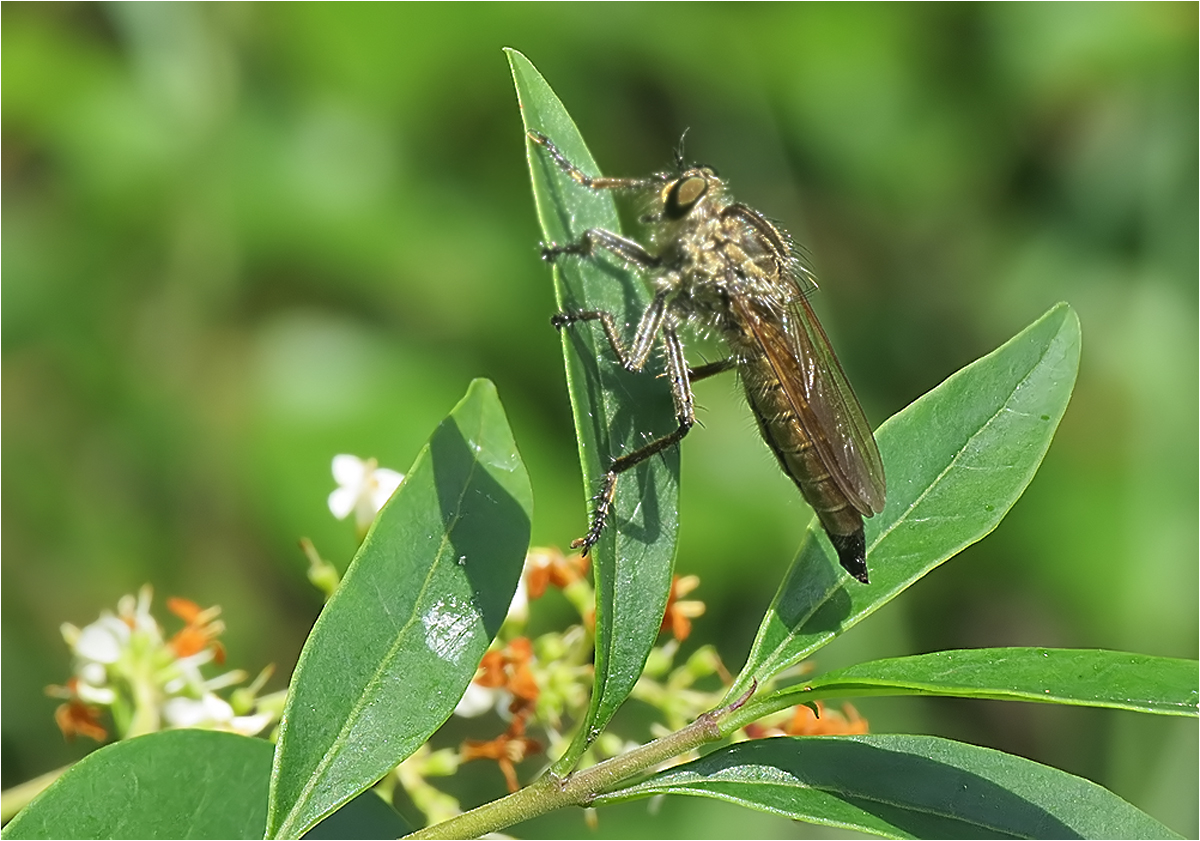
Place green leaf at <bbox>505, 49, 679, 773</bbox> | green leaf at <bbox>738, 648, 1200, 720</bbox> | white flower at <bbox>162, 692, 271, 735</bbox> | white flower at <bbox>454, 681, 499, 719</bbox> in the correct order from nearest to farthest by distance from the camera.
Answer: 1. green leaf at <bbox>738, 648, 1200, 720</bbox>
2. green leaf at <bbox>505, 49, 679, 773</bbox>
3. white flower at <bbox>162, 692, 271, 735</bbox>
4. white flower at <bbox>454, 681, 499, 719</bbox>

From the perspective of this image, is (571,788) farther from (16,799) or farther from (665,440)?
(16,799)

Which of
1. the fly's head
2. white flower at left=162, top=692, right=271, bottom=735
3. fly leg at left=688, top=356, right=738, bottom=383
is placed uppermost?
the fly's head

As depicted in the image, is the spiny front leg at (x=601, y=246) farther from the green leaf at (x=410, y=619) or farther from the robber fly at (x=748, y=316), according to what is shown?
the green leaf at (x=410, y=619)

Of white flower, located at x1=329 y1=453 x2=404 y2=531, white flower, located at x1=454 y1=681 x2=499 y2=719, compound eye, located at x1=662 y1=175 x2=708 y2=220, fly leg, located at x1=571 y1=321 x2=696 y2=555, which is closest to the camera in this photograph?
fly leg, located at x1=571 y1=321 x2=696 y2=555

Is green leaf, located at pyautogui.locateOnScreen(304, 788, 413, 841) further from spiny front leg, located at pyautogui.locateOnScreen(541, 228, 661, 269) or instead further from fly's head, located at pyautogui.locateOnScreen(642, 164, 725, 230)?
fly's head, located at pyautogui.locateOnScreen(642, 164, 725, 230)

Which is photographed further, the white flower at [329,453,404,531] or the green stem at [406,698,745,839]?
the white flower at [329,453,404,531]

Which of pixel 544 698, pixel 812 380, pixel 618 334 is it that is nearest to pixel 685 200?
pixel 812 380

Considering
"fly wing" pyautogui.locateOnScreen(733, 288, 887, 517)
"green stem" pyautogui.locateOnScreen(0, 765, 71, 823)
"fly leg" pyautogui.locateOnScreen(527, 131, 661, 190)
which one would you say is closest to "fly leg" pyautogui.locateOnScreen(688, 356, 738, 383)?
"fly wing" pyautogui.locateOnScreen(733, 288, 887, 517)
